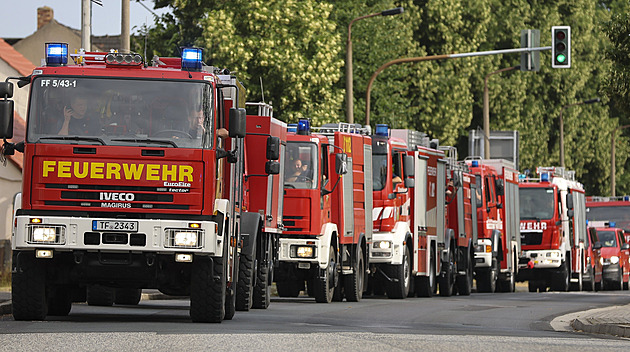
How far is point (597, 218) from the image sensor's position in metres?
51.9

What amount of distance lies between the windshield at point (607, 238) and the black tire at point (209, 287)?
3119 cm

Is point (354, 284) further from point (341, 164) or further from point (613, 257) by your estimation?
point (613, 257)

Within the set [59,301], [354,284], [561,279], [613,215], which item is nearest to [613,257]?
[613,215]

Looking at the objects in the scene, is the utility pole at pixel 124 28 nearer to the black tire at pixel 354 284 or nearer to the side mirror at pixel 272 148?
the side mirror at pixel 272 148

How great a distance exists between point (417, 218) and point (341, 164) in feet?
17.5

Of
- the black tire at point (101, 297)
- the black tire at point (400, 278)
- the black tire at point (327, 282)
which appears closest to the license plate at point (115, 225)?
the black tire at point (101, 297)

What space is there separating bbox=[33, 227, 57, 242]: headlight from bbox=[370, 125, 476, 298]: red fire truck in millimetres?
12127

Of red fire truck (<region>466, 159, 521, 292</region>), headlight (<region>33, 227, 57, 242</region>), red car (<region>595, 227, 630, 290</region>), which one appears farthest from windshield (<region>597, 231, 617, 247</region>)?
headlight (<region>33, 227, 57, 242</region>)

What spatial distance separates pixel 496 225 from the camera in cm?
3553

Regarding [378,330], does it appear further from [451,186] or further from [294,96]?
[294,96]

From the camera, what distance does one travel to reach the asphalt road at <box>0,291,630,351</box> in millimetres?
13375

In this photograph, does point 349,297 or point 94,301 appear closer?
point 94,301

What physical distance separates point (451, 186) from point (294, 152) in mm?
8487

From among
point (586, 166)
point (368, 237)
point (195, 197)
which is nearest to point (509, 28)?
point (586, 166)
